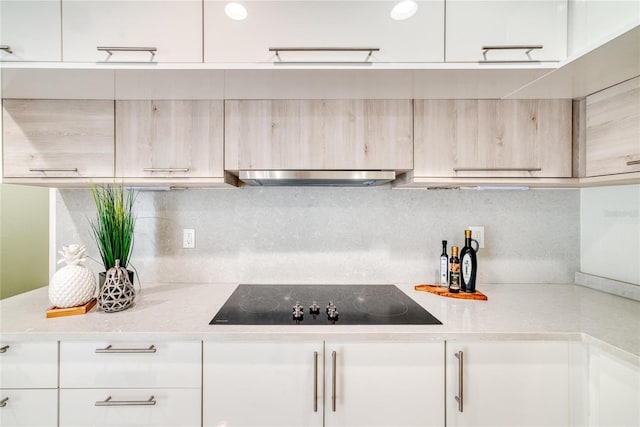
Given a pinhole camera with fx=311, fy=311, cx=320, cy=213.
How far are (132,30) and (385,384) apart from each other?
65.5 inches

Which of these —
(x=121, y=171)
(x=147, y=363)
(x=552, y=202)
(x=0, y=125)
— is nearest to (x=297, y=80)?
(x=121, y=171)

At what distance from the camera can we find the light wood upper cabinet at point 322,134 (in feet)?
4.84

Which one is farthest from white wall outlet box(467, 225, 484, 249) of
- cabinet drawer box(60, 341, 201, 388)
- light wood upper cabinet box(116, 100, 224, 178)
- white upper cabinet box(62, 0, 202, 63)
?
white upper cabinet box(62, 0, 202, 63)

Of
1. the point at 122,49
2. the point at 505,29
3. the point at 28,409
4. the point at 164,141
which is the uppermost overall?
the point at 505,29

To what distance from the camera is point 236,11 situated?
1.21 m

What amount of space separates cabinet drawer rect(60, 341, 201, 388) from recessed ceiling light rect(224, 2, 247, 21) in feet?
4.10

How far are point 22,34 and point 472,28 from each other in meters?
1.76

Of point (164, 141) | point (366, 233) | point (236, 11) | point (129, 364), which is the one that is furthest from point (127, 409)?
point (236, 11)

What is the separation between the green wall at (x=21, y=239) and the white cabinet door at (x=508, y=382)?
2.37m

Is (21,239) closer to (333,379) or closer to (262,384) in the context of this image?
(262,384)

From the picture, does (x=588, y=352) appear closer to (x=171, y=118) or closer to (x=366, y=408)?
(x=366, y=408)

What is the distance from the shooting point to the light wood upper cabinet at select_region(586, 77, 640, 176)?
4.03 feet

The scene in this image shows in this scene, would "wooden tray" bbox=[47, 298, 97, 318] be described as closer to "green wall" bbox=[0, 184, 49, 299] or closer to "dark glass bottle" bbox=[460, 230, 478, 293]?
"green wall" bbox=[0, 184, 49, 299]

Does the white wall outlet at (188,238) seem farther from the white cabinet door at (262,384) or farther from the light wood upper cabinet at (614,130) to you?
the light wood upper cabinet at (614,130)
